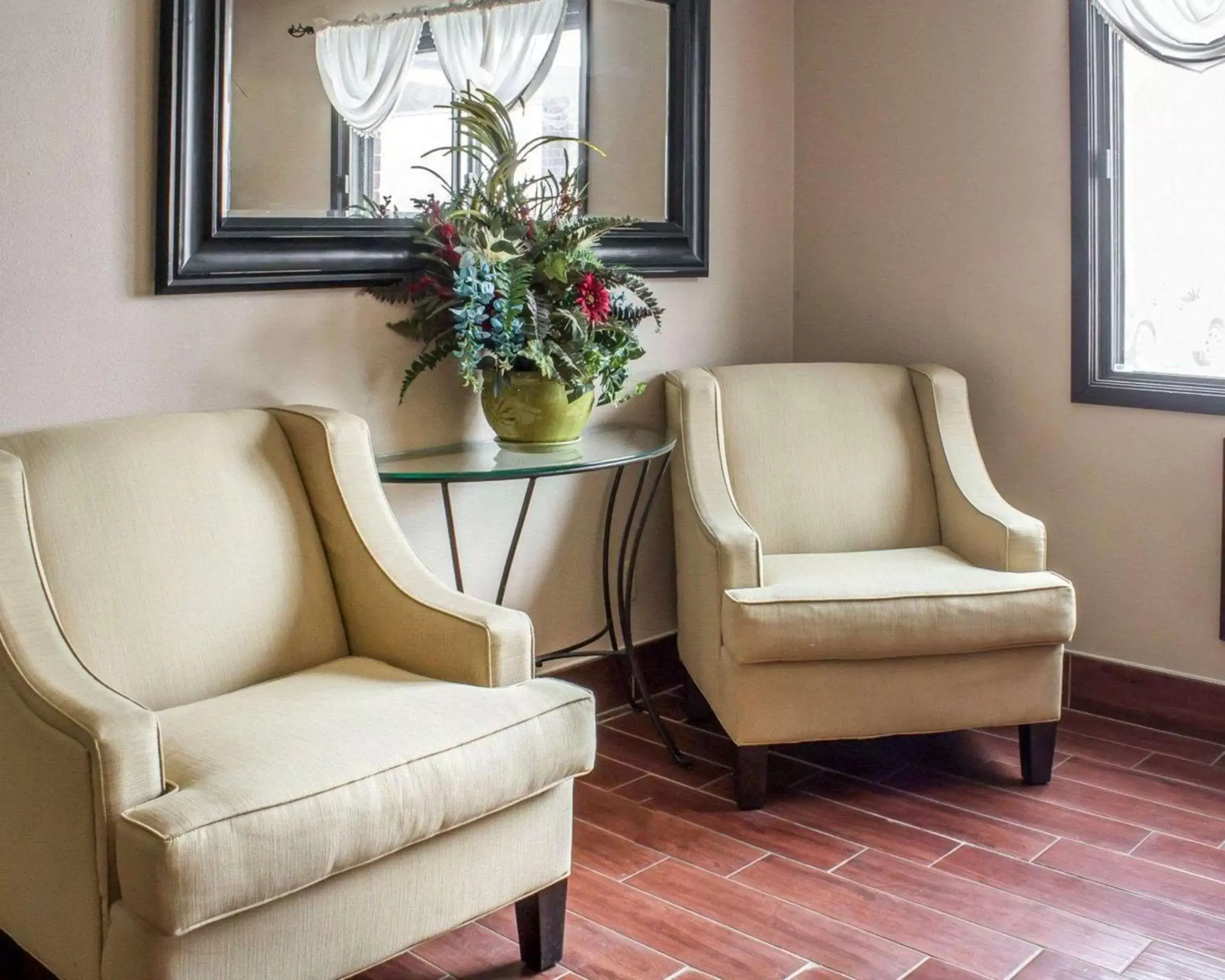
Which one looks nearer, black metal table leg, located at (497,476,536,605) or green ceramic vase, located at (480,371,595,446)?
green ceramic vase, located at (480,371,595,446)

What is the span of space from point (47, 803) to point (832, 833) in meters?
1.53

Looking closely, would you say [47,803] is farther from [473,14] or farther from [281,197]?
[473,14]

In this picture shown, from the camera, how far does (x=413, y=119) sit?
279 centimetres

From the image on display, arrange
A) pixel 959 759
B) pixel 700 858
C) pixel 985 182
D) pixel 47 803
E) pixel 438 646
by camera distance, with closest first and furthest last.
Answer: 1. pixel 47 803
2. pixel 438 646
3. pixel 700 858
4. pixel 959 759
5. pixel 985 182

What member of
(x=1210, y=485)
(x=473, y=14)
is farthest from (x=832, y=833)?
(x=473, y=14)

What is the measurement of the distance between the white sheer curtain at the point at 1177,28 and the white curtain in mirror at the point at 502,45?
1260mm

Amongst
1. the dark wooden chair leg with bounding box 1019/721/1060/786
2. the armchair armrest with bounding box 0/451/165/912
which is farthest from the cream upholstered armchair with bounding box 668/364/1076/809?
the armchair armrest with bounding box 0/451/165/912

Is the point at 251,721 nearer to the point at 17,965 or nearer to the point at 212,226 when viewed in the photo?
the point at 17,965

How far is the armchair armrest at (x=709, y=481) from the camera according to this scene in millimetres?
2795

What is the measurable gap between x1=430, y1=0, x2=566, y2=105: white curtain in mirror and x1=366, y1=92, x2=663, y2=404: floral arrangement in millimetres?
55

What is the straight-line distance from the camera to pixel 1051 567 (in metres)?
3.44

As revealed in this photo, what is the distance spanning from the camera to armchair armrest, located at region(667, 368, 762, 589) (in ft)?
9.17

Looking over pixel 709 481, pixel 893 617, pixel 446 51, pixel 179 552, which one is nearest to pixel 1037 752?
pixel 893 617

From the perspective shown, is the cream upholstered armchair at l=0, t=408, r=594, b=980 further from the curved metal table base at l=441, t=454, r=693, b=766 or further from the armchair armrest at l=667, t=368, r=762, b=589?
the armchair armrest at l=667, t=368, r=762, b=589
